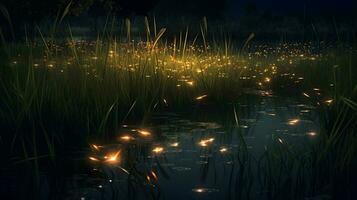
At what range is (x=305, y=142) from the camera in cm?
590

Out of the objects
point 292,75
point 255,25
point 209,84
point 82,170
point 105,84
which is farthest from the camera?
point 255,25

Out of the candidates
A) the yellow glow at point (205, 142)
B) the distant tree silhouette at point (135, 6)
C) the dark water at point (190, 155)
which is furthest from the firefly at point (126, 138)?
the distant tree silhouette at point (135, 6)

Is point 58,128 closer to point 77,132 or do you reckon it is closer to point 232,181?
point 77,132

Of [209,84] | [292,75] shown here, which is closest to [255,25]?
[292,75]

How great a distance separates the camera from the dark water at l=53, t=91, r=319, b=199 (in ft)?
13.8

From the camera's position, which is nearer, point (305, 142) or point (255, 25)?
point (305, 142)

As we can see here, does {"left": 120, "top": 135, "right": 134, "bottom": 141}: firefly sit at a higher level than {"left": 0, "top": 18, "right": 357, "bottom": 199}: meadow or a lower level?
lower

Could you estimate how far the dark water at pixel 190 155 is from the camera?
13.8 feet

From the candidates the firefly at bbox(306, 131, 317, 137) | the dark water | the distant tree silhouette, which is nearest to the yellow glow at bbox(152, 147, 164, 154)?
the dark water

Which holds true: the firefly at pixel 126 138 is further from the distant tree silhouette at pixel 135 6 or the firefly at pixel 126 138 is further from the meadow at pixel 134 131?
the distant tree silhouette at pixel 135 6

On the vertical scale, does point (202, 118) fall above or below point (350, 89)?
below

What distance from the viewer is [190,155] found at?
17.4ft

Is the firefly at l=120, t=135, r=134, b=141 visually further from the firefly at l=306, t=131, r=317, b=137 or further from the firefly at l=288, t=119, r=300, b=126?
the firefly at l=288, t=119, r=300, b=126

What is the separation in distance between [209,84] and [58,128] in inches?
165
